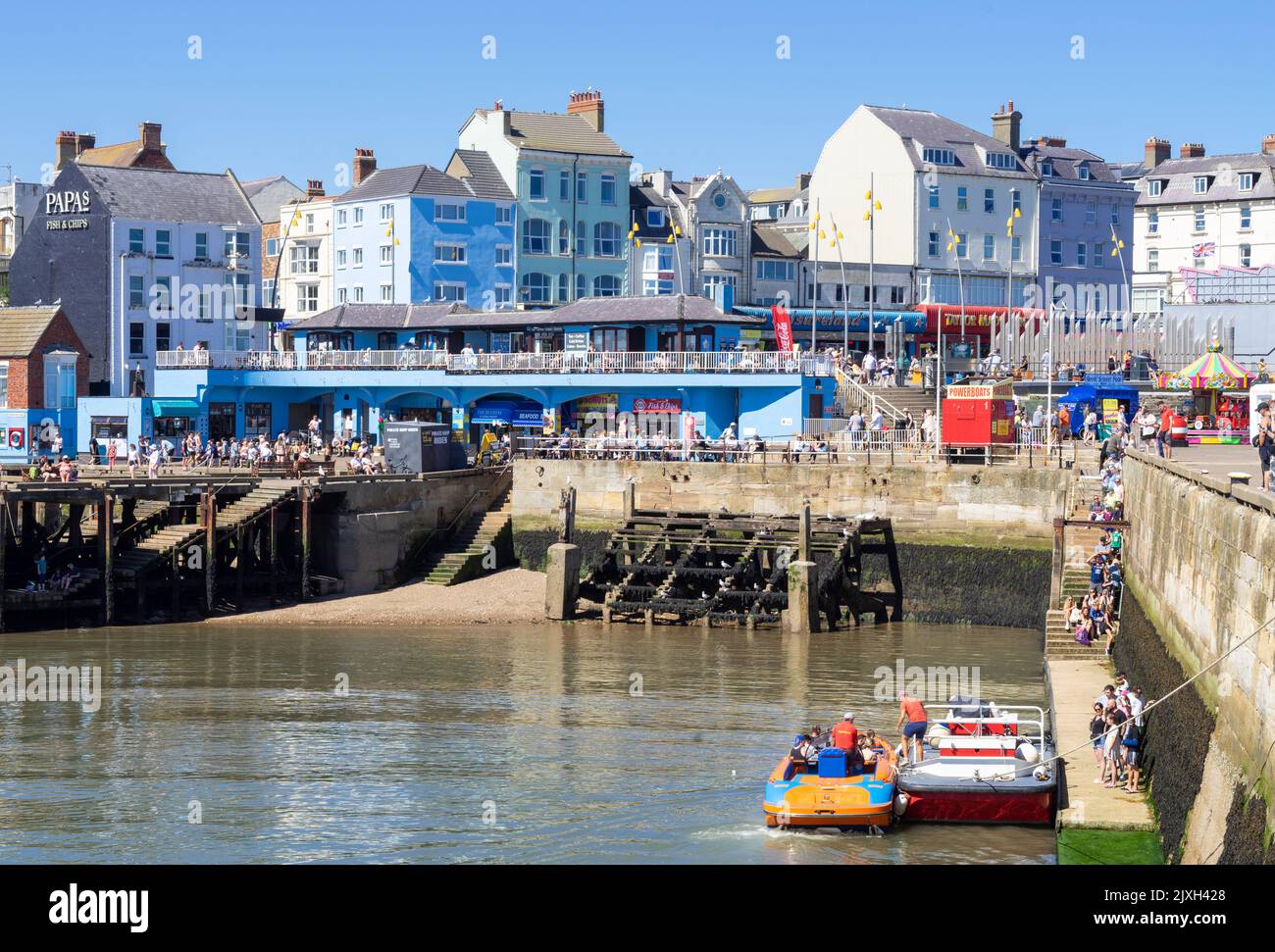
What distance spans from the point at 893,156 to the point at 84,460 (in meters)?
46.1

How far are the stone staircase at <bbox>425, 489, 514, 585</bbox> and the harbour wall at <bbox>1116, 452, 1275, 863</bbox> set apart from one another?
86.3 feet

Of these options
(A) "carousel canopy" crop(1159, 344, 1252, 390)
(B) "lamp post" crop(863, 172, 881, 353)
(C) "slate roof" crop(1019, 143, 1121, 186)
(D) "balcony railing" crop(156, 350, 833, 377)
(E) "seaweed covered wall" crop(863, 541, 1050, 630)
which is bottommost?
(E) "seaweed covered wall" crop(863, 541, 1050, 630)

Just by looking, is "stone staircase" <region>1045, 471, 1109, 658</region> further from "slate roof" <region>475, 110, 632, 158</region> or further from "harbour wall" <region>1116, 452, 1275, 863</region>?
"slate roof" <region>475, 110, 632, 158</region>

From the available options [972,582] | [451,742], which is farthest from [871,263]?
[451,742]

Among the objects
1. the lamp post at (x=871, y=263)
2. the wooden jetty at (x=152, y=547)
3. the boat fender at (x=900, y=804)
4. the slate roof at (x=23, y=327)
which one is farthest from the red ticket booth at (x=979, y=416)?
the slate roof at (x=23, y=327)

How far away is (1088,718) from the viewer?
27781mm

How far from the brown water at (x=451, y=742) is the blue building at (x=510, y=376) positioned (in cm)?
1889

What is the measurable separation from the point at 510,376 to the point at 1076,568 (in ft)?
95.8

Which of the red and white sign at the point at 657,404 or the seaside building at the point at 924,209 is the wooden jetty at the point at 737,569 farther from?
the seaside building at the point at 924,209

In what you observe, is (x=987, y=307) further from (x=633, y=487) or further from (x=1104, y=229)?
(x=633, y=487)

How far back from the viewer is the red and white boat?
971 inches

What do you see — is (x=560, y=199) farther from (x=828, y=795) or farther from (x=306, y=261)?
(x=828, y=795)

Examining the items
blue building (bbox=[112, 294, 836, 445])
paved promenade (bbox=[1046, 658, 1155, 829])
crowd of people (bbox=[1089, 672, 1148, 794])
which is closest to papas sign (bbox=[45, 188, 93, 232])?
blue building (bbox=[112, 294, 836, 445])
